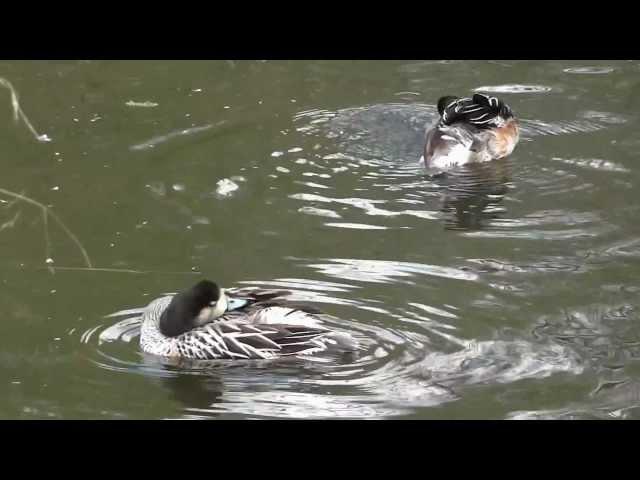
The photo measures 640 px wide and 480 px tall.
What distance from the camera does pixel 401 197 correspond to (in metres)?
11.4

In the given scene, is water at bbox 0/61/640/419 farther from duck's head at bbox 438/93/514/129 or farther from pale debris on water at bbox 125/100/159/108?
duck's head at bbox 438/93/514/129

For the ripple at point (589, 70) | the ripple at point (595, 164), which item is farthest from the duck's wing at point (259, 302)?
the ripple at point (589, 70)

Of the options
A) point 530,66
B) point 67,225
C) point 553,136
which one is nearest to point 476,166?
point 553,136

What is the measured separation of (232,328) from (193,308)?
0.29 meters

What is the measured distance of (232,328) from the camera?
8688 millimetres

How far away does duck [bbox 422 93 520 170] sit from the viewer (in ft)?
40.8

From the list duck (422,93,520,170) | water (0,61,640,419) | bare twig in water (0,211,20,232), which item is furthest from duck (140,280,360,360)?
duck (422,93,520,170)

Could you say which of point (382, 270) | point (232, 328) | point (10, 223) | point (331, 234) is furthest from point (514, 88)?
point (232, 328)

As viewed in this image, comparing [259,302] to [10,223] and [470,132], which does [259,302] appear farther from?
[470,132]

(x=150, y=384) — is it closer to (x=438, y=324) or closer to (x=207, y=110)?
(x=438, y=324)

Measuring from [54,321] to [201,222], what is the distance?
2.06 m

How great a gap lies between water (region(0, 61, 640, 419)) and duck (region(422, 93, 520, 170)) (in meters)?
0.21

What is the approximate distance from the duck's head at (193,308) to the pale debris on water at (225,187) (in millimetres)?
2702

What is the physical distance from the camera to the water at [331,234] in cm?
806
